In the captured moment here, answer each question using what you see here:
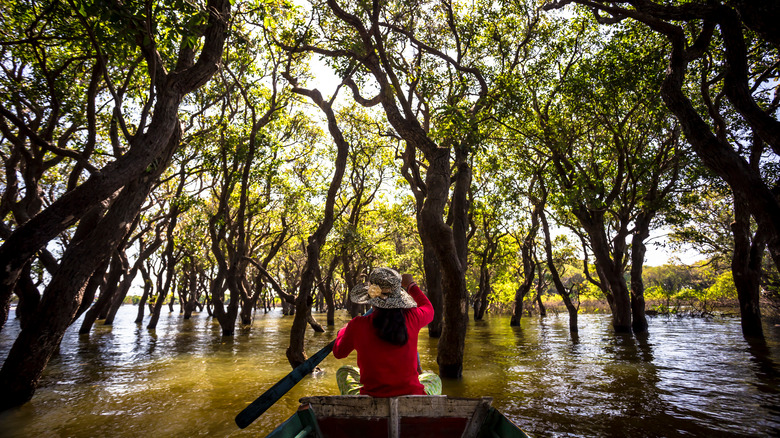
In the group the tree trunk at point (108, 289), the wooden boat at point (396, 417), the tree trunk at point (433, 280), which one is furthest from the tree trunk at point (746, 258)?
the tree trunk at point (108, 289)

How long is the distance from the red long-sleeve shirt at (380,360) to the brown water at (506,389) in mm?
2852

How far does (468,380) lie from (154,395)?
6245mm

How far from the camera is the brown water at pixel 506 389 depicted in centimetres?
539

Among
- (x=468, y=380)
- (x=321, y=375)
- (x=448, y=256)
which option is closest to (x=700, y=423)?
(x=468, y=380)

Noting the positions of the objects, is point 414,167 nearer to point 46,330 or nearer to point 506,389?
point 506,389

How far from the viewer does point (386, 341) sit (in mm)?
3369

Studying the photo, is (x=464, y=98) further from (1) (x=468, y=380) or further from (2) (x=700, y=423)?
(2) (x=700, y=423)

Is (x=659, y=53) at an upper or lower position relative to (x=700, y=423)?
upper

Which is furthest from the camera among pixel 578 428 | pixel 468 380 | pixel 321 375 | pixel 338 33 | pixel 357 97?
pixel 338 33

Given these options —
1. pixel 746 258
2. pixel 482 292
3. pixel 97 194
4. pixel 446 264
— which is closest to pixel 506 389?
pixel 446 264

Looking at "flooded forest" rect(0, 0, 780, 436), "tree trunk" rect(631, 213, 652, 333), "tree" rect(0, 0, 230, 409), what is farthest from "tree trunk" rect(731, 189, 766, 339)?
"tree" rect(0, 0, 230, 409)

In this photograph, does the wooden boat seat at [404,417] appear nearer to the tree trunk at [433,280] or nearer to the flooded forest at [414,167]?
the flooded forest at [414,167]

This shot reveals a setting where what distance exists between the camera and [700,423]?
5375 mm

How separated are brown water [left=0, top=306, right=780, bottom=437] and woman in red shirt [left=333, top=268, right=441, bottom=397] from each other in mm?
2872
